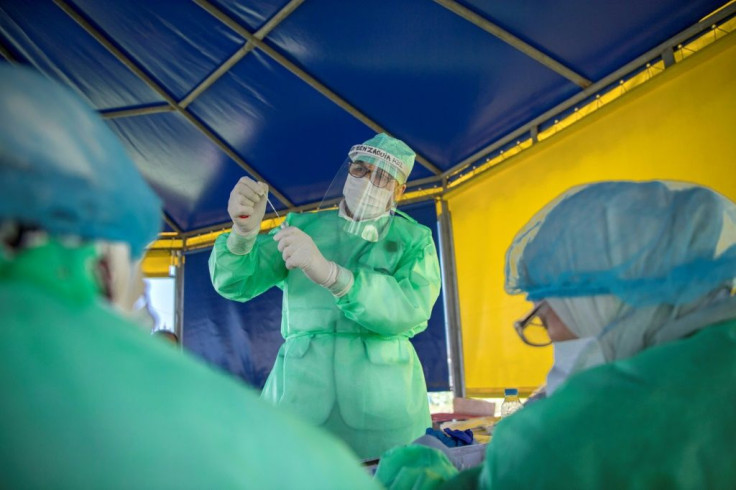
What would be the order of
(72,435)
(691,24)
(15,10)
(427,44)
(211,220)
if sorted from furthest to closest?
(211,220), (15,10), (427,44), (691,24), (72,435)

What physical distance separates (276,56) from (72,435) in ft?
10.3

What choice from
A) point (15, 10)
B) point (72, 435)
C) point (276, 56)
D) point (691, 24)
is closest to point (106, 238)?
point (72, 435)

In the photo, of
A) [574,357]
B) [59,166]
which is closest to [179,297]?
[574,357]

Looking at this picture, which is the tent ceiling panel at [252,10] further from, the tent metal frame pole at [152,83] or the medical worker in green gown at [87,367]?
the medical worker in green gown at [87,367]

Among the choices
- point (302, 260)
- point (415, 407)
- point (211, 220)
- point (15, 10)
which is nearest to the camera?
point (302, 260)

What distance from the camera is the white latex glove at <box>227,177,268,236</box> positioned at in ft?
6.02

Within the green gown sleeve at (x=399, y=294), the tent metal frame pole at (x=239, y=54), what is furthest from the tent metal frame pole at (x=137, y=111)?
the green gown sleeve at (x=399, y=294)

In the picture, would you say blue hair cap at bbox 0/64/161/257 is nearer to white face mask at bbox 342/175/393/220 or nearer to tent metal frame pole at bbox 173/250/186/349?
white face mask at bbox 342/175/393/220

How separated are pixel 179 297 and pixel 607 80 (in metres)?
3.71

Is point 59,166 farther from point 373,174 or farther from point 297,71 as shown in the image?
point 297,71

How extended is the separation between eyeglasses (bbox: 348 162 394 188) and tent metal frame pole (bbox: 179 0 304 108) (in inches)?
49.6

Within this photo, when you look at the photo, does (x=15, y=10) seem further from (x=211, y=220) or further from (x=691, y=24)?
(x=691, y=24)

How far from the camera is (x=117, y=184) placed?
0.45 m

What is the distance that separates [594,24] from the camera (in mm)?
2500
